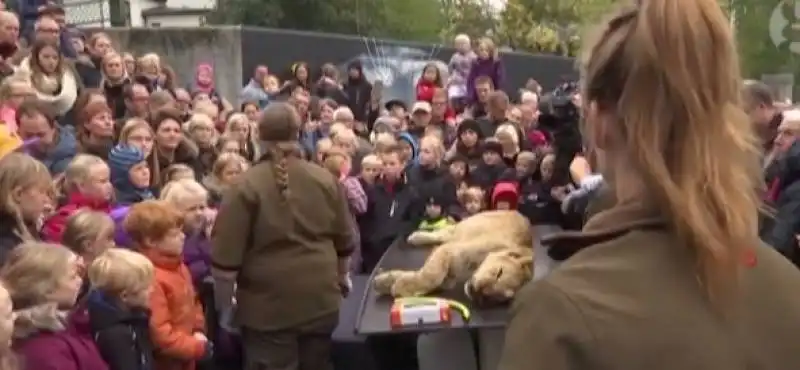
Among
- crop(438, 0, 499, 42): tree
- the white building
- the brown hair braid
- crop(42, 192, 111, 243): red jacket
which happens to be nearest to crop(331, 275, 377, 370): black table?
the brown hair braid

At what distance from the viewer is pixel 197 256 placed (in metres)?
6.04

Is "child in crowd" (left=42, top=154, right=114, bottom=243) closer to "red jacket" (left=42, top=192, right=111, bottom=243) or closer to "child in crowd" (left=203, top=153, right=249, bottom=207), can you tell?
"red jacket" (left=42, top=192, right=111, bottom=243)

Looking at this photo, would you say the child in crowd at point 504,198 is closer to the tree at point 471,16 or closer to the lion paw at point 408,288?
the lion paw at point 408,288

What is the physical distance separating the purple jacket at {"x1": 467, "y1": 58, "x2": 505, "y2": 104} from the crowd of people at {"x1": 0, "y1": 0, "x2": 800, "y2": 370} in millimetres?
2452

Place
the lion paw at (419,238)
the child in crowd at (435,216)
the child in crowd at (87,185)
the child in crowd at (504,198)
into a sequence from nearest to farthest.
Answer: the child in crowd at (87,185)
the child in crowd at (504,198)
the lion paw at (419,238)
the child in crowd at (435,216)

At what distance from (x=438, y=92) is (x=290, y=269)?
25.1 feet

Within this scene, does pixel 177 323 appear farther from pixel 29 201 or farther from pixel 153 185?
pixel 153 185

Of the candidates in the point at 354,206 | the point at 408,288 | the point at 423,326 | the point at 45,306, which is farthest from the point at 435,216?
the point at 45,306

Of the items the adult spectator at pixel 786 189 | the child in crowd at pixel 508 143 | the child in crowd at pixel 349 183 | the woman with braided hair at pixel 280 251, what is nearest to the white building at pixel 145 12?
the child in crowd at pixel 508 143

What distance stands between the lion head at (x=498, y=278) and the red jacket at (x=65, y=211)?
5.74 ft

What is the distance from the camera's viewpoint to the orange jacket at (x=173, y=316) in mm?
5066

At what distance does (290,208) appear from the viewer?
18.7ft

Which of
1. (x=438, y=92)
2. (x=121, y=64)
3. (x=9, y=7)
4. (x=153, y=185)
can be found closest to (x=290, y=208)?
(x=153, y=185)

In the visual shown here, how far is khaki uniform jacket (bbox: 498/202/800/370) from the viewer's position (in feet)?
4.88
